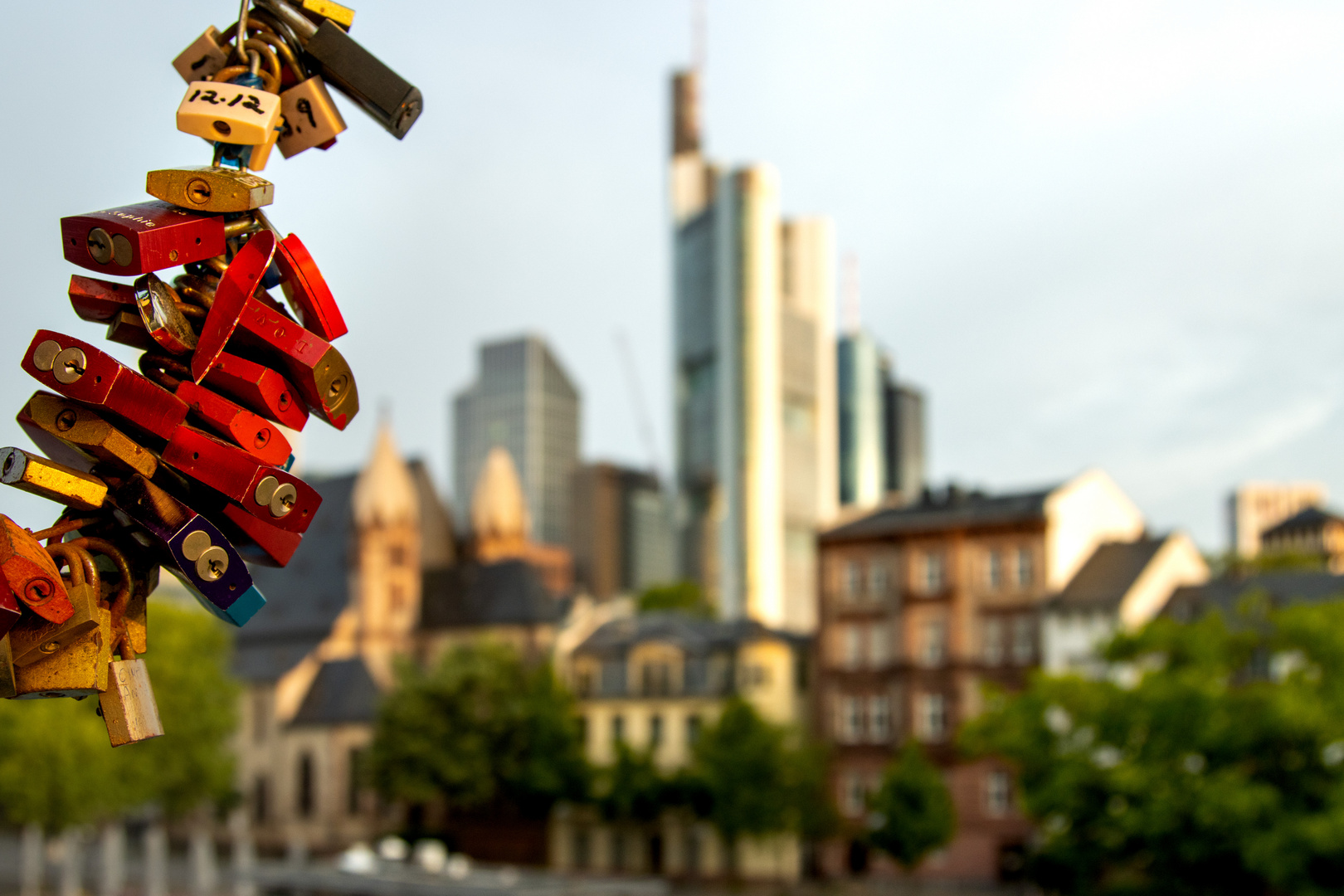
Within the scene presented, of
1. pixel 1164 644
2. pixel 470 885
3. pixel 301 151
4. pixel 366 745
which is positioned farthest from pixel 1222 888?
pixel 366 745

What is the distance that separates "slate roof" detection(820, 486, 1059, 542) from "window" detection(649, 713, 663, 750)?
1272 centimetres

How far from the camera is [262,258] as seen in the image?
5531 mm

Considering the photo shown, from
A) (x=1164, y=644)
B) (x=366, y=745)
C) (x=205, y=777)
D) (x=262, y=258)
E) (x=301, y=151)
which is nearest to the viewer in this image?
(x=262, y=258)

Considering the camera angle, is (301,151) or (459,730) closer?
(301,151)

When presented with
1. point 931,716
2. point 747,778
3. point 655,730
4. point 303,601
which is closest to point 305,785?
point 303,601

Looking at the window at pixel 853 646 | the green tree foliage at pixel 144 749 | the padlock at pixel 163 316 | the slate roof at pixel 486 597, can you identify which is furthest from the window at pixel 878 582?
the padlock at pixel 163 316

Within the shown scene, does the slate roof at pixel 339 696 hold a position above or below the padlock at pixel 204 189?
below

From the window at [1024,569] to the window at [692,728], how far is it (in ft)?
59.4

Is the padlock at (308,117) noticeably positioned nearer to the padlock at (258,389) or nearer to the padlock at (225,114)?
the padlock at (225,114)

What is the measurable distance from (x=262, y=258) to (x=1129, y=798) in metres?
34.9

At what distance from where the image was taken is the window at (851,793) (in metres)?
74.1

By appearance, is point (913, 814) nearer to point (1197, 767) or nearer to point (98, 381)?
point (1197, 767)

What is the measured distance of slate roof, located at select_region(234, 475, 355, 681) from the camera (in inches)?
4102

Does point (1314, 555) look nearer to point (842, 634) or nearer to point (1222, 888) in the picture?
point (842, 634)
